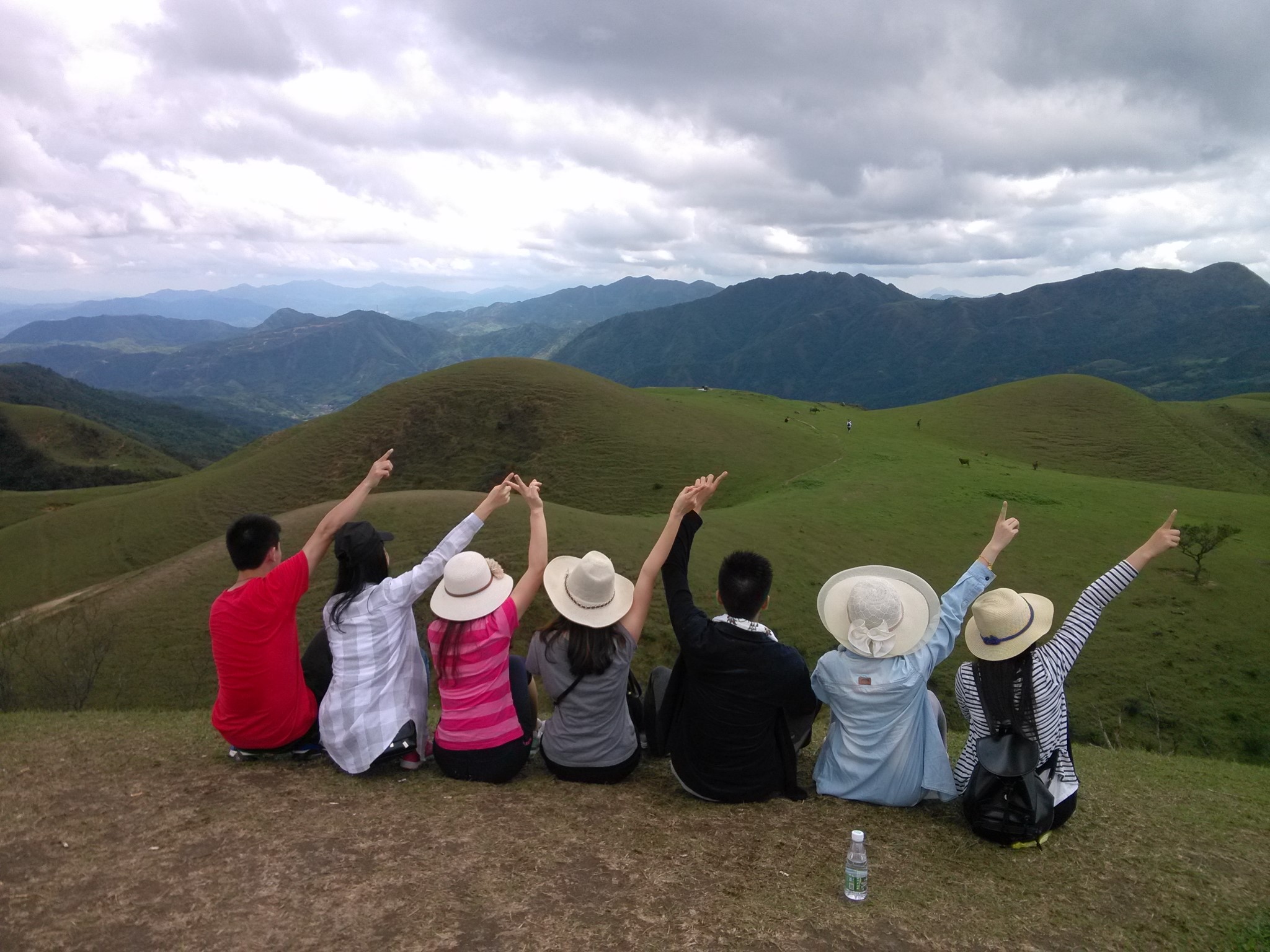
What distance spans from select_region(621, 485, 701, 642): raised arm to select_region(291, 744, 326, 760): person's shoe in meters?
3.61

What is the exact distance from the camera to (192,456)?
174m

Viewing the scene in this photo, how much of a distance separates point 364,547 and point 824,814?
16.2 feet

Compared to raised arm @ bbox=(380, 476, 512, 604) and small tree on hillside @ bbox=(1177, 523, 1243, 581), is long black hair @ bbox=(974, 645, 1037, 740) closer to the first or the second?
raised arm @ bbox=(380, 476, 512, 604)

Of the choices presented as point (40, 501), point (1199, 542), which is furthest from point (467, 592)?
point (40, 501)

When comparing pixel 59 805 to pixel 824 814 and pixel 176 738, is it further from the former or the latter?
pixel 824 814

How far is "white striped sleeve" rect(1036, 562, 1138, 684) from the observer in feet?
21.4

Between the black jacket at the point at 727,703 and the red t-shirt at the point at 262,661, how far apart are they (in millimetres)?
3430

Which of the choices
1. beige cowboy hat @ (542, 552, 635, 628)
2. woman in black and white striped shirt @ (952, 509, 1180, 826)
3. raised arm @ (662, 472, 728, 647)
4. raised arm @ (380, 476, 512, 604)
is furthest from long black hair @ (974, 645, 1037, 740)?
raised arm @ (380, 476, 512, 604)

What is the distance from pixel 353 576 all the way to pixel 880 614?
484 centimetres

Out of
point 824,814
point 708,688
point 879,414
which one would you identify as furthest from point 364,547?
point 879,414

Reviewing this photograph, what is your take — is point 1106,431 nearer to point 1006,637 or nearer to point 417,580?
point 1006,637

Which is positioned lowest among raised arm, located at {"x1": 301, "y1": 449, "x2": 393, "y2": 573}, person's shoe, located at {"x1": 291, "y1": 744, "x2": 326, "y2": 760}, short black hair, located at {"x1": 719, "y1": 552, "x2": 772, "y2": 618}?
person's shoe, located at {"x1": 291, "y1": 744, "x2": 326, "y2": 760}

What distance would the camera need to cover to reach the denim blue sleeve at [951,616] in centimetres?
666

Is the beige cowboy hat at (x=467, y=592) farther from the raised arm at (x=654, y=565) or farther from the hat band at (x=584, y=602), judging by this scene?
the raised arm at (x=654, y=565)
